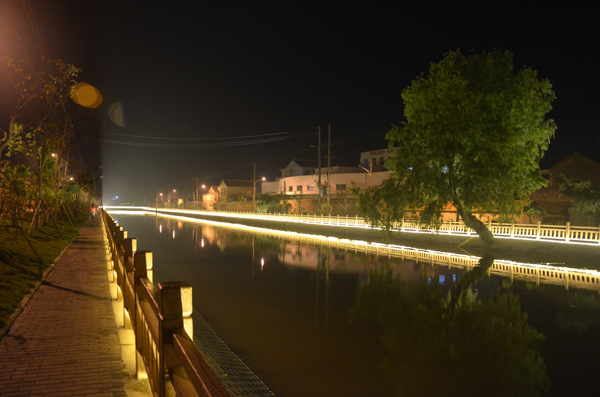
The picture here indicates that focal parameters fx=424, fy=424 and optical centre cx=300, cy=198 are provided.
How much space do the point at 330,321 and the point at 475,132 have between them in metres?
15.6

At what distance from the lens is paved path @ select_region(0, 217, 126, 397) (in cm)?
466

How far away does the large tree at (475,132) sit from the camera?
68.6 ft

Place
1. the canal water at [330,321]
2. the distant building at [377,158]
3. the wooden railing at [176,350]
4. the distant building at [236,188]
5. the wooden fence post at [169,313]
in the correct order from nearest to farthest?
the wooden railing at [176,350]
the wooden fence post at [169,313]
the canal water at [330,321]
the distant building at [377,158]
the distant building at [236,188]

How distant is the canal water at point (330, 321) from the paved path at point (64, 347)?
207 centimetres

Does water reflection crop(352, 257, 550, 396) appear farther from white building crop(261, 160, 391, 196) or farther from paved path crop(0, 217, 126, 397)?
white building crop(261, 160, 391, 196)

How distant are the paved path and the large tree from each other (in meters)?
17.1

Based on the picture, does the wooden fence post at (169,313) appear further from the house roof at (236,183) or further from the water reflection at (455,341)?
the house roof at (236,183)

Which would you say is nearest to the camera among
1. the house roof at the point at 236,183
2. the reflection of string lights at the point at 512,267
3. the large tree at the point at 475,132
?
the reflection of string lights at the point at 512,267

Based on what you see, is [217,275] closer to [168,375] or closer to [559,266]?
[168,375]

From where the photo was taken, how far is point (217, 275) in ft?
47.9

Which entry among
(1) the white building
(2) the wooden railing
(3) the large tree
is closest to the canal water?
(2) the wooden railing

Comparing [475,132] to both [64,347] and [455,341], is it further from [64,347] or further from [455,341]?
[64,347]

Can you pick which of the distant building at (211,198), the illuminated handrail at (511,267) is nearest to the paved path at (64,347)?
the illuminated handrail at (511,267)

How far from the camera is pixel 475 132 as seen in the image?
69.2ft
